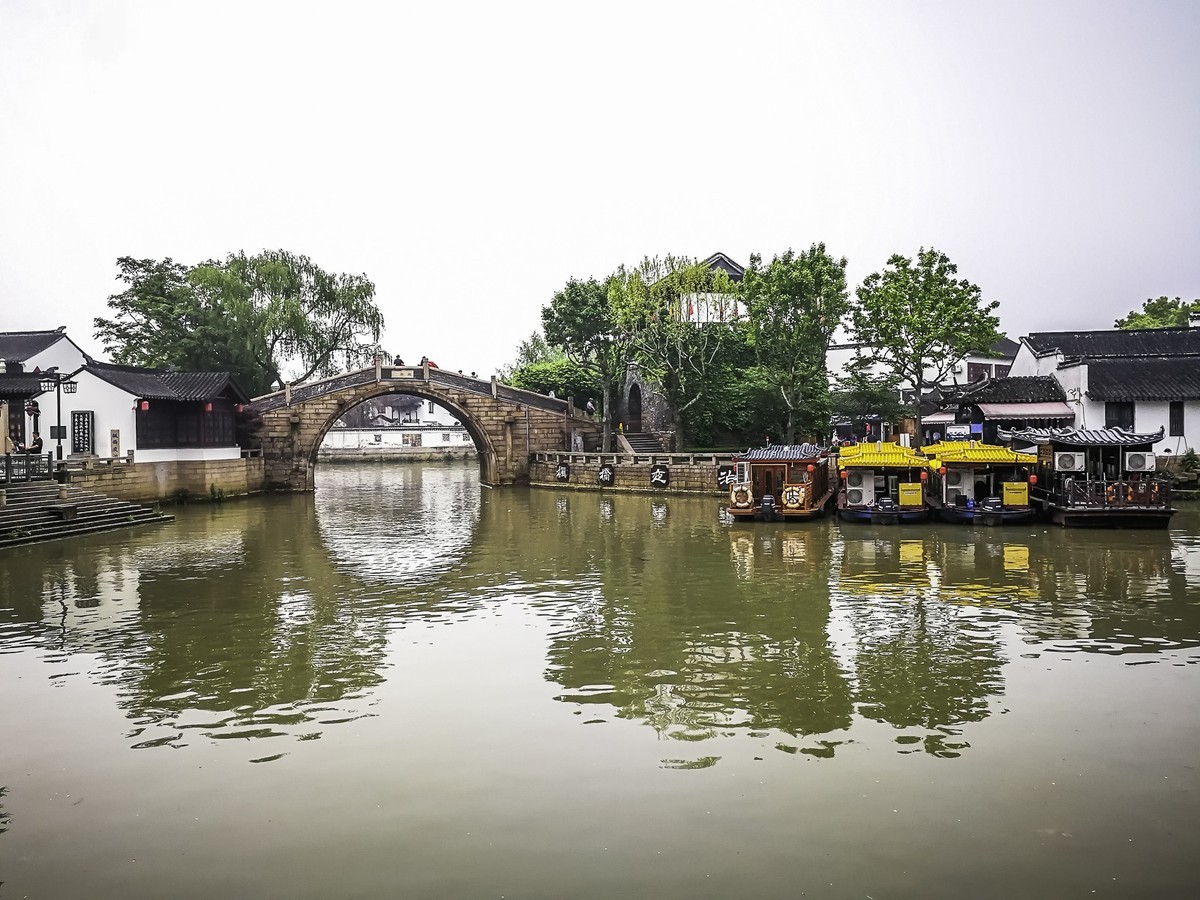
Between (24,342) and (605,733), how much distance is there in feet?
111

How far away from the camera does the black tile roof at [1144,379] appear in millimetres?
30250

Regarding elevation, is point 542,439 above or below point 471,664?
above

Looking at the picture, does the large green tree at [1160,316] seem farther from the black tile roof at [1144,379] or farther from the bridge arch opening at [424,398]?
the bridge arch opening at [424,398]

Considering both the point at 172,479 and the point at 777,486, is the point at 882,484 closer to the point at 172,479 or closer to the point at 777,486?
the point at 777,486

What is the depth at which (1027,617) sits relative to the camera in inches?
479

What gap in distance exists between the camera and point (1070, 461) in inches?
861

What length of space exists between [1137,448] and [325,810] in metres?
21.3

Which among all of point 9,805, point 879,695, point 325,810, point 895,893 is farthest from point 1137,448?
point 9,805

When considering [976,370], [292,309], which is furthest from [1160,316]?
[292,309]

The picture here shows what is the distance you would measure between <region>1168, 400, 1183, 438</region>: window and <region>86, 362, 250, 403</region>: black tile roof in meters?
33.7

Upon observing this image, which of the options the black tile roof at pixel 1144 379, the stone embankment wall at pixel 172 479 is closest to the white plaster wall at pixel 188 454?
the stone embankment wall at pixel 172 479

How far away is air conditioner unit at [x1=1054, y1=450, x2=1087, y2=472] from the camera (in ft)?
71.5

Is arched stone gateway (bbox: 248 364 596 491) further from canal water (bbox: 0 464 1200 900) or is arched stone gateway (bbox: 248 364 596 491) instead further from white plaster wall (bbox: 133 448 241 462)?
canal water (bbox: 0 464 1200 900)

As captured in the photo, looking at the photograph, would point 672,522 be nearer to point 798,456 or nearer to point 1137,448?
point 798,456
